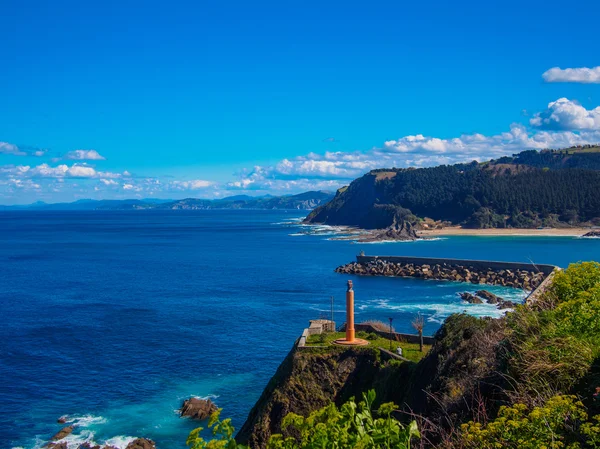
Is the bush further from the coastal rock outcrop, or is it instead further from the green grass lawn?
the coastal rock outcrop

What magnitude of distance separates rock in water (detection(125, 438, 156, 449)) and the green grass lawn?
791 cm

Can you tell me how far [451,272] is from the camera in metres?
68.9

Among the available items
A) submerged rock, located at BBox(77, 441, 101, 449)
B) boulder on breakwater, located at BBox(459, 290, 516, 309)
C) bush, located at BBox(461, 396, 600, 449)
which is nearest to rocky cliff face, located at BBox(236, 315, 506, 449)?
submerged rock, located at BBox(77, 441, 101, 449)

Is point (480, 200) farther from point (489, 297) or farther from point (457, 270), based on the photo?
point (489, 297)

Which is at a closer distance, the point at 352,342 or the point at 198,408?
the point at 352,342

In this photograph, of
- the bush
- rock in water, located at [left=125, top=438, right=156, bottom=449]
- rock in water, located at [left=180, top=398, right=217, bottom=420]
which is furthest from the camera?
rock in water, located at [left=180, top=398, right=217, bottom=420]

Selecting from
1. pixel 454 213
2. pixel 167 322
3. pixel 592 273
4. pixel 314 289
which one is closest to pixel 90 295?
pixel 167 322

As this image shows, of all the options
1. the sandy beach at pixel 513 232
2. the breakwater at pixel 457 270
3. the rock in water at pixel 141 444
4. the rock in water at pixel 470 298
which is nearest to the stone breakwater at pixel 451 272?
the breakwater at pixel 457 270

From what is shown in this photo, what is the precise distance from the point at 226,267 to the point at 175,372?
46007 mm

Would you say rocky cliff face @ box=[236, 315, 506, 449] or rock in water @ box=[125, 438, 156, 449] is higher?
rocky cliff face @ box=[236, 315, 506, 449]

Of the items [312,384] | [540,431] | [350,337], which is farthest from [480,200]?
[540,431]

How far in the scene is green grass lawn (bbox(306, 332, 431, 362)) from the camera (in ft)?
82.1

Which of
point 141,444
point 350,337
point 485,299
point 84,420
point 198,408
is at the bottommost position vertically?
point 141,444

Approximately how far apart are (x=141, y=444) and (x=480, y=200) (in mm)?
140552
